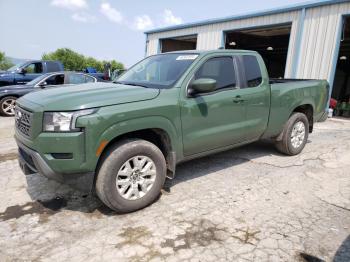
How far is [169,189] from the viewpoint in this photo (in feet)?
13.6

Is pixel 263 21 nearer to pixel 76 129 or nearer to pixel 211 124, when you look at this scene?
pixel 211 124

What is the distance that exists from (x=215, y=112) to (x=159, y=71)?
3.15ft

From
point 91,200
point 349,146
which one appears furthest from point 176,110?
point 349,146

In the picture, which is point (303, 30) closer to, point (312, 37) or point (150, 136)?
point (312, 37)

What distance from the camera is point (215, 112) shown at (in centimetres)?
410

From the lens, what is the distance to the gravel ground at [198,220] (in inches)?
110

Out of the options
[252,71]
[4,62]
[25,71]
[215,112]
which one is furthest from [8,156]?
[4,62]

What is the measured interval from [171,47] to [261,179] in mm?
16316

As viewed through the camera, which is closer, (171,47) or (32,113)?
(32,113)

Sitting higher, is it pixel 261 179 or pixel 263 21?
pixel 263 21

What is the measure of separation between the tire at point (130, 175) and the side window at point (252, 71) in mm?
1990

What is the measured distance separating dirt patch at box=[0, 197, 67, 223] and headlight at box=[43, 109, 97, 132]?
101 centimetres

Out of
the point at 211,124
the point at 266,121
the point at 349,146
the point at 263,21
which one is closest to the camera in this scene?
the point at 211,124

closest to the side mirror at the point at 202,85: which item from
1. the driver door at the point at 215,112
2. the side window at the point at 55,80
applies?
the driver door at the point at 215,112
